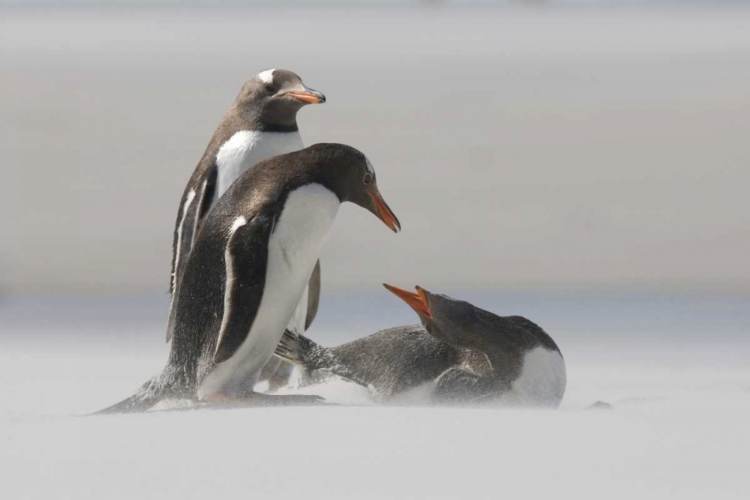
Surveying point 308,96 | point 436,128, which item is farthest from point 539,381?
point 436,128

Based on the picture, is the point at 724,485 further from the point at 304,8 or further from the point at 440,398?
the point at 304,8

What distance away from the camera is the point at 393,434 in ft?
11.6

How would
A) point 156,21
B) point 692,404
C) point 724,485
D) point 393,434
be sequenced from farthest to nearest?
1. point 156,21
2. point 692,404
3. point 393,434
4. point 724,485

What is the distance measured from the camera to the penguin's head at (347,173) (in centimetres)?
410

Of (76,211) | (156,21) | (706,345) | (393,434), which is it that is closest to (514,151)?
(76,211)


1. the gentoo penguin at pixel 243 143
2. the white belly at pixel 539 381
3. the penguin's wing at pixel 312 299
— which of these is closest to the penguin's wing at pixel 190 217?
the gentoo penguin at pixel 243 143

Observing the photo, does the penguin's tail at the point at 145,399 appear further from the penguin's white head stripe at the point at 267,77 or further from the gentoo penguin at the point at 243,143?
the penguin's white head stripe at the point at 267,77

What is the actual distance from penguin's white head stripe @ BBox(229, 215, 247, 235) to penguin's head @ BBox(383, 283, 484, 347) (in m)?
0.46

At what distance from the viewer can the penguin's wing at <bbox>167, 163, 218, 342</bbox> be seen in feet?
16.2

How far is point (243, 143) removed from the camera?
495 centimetres

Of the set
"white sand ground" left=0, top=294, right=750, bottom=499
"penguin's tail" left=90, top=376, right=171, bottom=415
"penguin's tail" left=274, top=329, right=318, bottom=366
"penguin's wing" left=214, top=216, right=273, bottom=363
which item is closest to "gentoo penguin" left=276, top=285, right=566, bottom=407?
"penguin's tail" left=274, top=329, right=318, bottom=366

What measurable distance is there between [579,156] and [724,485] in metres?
7.05

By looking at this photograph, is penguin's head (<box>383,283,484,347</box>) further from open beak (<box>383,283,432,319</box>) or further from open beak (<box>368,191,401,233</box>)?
open beak (<box>368,191,401,233</box>)

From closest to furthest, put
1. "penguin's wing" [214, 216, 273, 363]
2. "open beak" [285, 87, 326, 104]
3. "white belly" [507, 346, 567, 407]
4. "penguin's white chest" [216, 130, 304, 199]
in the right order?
"penguin's wing" [214, 216, 273, 363] < "white belly" [507, 346, 567, 407] < "open beak" [285, 87, 326, 104] < "penguin's white chest" [216, 130, 304, 199]
